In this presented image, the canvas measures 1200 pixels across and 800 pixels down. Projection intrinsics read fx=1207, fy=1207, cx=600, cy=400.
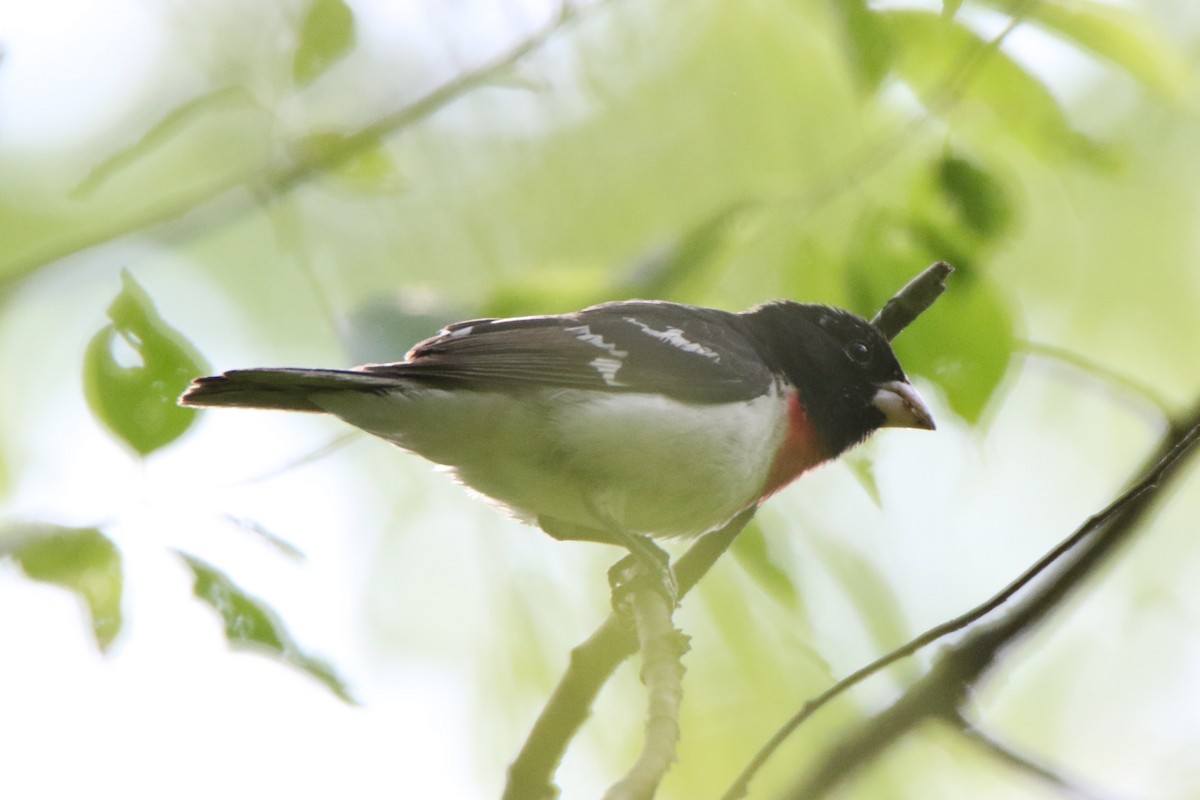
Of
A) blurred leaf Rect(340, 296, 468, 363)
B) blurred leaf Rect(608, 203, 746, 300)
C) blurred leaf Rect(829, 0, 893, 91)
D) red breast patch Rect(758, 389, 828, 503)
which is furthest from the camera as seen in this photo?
red breast patch Rect(758, 389, 828, 503)

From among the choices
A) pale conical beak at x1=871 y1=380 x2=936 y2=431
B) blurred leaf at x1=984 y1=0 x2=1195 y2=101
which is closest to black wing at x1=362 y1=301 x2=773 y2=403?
pale conical beak at x1=871 y1=380 x2=936 y2=431

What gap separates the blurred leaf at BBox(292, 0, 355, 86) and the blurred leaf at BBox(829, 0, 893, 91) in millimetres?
1204

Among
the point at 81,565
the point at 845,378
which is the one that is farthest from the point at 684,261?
the point at 81,565

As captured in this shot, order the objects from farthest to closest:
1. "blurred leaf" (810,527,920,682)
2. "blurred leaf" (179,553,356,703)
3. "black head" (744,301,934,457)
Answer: "black head" (744,301,934,457), "blurred leaf" (810,527,920,682), "blurred leaf" (179,553,356,703)

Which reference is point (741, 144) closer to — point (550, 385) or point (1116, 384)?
point (550, 385)

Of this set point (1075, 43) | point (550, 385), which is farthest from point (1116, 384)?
point (550, 385)

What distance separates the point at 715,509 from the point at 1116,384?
120 cm

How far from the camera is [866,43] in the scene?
290cm

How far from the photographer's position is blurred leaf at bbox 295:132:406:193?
12.3ft

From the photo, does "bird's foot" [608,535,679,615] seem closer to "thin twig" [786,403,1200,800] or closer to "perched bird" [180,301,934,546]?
"perched bird" [180,301,934,546]

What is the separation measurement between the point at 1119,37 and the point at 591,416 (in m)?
1.77

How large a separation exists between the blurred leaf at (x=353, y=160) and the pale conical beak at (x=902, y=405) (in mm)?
1830

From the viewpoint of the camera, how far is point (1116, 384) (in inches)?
123

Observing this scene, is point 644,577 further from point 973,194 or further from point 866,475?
point 973,194
